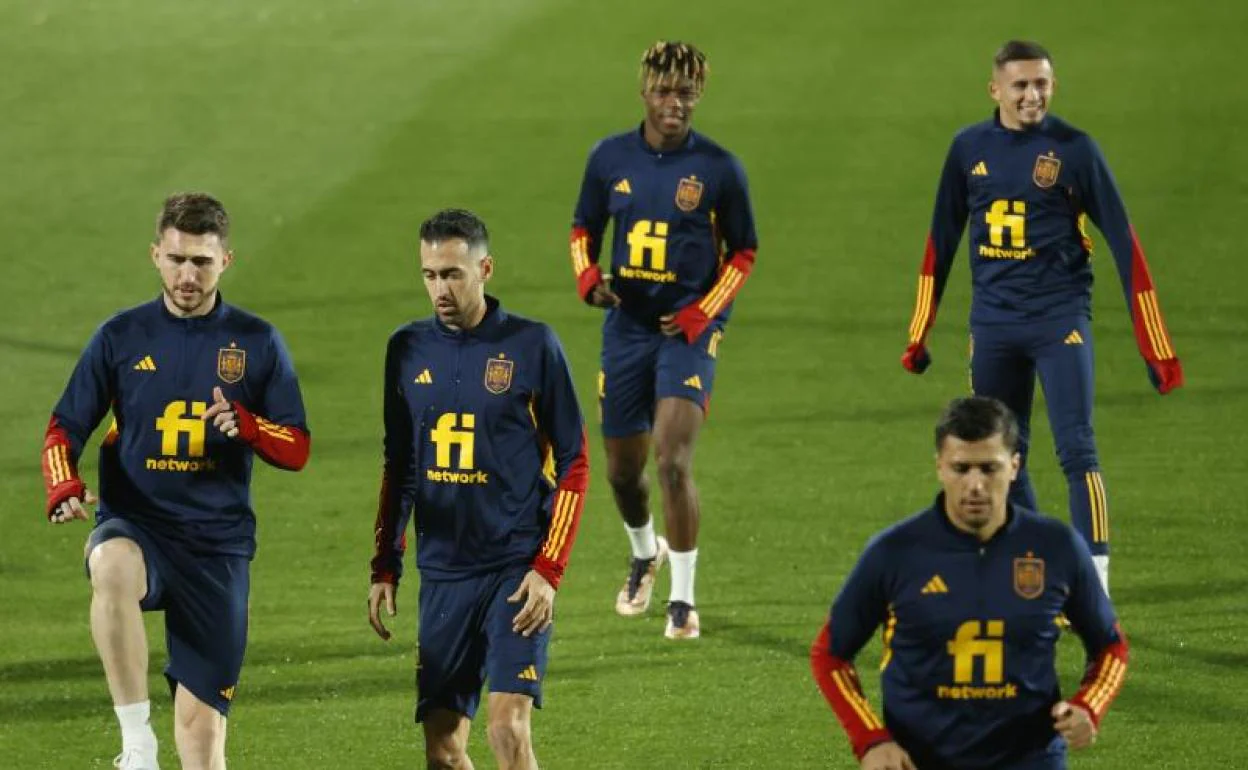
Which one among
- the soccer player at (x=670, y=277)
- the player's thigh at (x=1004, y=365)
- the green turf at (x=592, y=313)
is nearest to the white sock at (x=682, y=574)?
the soccer player at (x=670, y=277)

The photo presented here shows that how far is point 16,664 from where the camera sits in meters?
11.2

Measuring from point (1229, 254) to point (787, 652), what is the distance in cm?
960

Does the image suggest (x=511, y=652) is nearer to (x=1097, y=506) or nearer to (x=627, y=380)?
(x=1097, y=506)

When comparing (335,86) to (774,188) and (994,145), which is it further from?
(994,145)

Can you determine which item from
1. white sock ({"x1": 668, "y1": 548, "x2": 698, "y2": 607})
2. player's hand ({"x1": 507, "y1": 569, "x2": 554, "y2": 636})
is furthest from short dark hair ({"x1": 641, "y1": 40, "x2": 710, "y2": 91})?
player's hand ({"x1": 507, "y1": 569, "x2": 554, "y2": 636})

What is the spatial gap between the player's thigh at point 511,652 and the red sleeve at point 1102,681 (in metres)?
1.86

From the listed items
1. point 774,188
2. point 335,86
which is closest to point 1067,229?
point 774,188

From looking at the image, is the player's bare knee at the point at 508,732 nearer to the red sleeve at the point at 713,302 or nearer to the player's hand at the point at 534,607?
the player's hand at the point at 534,607

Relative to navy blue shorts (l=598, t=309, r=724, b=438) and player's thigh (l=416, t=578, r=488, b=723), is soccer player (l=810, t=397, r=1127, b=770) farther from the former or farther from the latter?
navy blue shorts (l=598, t=309, r=724, b=438)

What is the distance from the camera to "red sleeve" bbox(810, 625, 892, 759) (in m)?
6.82

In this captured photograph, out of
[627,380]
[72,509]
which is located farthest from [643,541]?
[72,509]

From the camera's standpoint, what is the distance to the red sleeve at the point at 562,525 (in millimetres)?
8016

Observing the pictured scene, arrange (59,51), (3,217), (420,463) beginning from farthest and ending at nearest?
(59,51) < (3,217) < (420,463)

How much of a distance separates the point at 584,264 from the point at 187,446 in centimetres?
347
